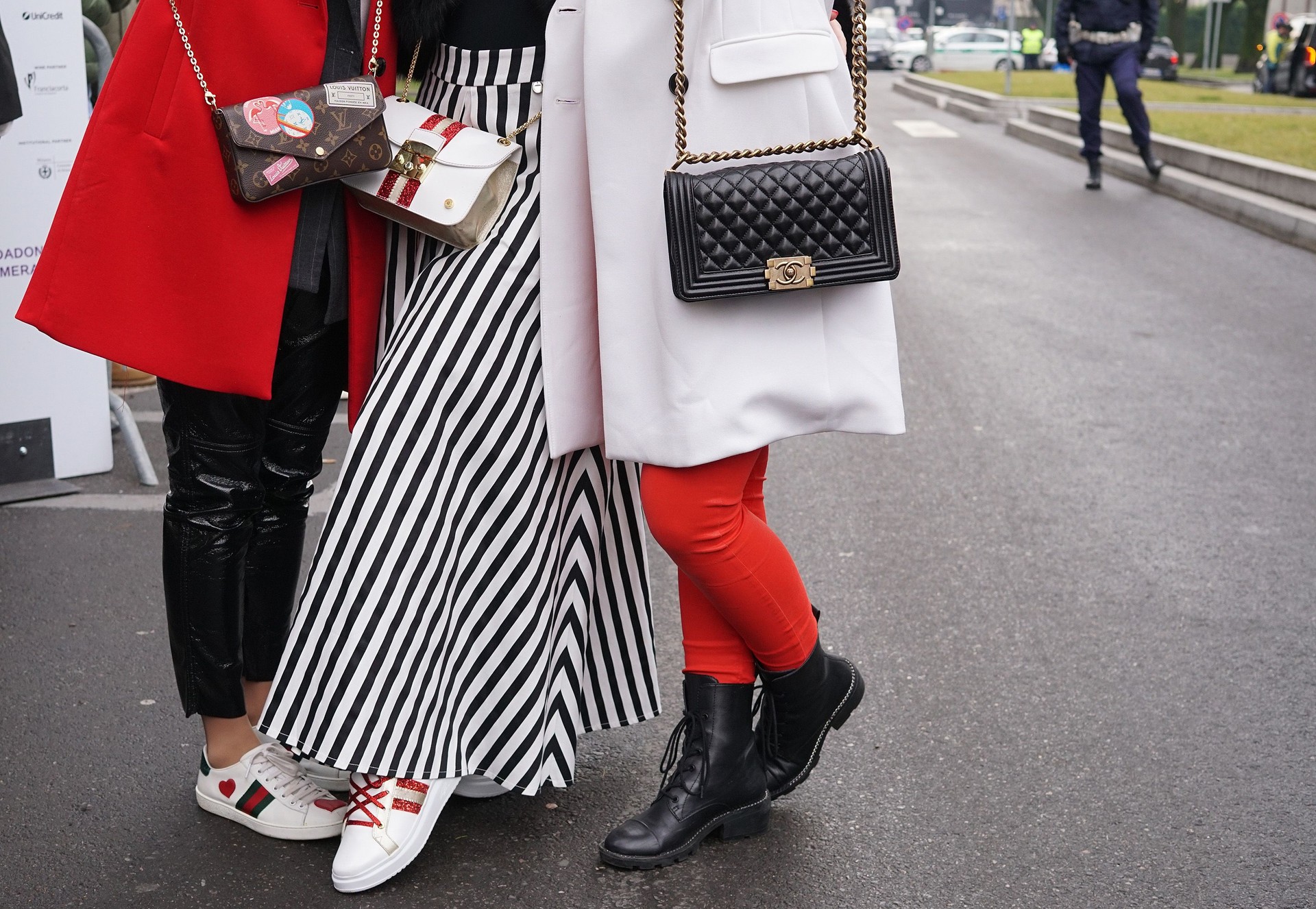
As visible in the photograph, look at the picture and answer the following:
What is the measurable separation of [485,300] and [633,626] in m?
0.70

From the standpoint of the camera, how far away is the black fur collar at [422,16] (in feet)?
7.22

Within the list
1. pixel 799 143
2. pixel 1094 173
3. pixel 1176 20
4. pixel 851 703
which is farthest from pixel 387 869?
pixel 1176 20

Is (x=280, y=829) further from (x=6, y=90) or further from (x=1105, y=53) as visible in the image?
(x=1105, y=53)

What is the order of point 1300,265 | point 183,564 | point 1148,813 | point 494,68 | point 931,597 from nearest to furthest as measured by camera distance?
point 494,68, point 183,564, point 1148,813, point 931,597, point 1300,265

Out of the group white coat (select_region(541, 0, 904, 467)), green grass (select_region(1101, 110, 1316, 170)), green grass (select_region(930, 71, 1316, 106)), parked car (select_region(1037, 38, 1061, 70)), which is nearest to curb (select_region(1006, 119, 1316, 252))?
green grass (select_region(1101, 110, 1316, 170))

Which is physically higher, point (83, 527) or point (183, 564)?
point (183, 564)

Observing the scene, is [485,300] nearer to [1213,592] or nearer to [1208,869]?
[1208,869]

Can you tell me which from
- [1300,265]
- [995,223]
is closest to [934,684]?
[1300,265]

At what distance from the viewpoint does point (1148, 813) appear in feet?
8.48

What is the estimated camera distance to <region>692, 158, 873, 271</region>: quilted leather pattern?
6.66ft

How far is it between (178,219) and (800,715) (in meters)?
1.33

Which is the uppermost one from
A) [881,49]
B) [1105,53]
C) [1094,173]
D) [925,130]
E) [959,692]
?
[1105,53]

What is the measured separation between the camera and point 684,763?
7.98 ft

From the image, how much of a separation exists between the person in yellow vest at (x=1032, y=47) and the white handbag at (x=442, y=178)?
46415mm
